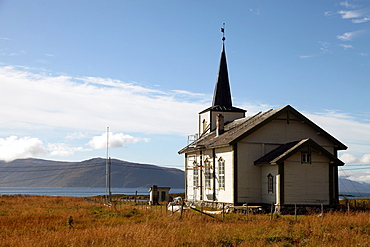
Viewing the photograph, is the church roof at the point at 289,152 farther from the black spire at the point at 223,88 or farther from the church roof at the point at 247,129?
the black spire at the point at 223,88

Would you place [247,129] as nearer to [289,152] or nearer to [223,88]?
[289,152]

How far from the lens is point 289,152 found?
2827 cm

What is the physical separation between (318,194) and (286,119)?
211 inches

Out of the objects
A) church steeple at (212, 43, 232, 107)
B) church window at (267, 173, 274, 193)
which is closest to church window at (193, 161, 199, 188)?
church steeple at (212, 43, 232, 107)

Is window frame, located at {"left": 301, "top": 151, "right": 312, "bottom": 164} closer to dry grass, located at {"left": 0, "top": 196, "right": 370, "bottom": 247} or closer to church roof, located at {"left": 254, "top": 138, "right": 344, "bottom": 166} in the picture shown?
church roof, located at {"left": 254, "top": 138, "right": 344, "bottom": 166}

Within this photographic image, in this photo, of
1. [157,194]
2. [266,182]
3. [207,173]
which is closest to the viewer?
[266,182]

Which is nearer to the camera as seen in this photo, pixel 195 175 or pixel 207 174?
pixel 207 174

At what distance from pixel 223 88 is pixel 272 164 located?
15476mm

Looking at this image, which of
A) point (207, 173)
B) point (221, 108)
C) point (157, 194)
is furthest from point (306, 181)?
point (157, 194)

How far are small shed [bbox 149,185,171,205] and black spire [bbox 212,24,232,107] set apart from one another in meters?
11.4

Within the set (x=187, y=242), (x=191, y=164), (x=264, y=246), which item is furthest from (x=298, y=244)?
(x=191, y=164)

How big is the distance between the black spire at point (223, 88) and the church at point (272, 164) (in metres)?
6.80

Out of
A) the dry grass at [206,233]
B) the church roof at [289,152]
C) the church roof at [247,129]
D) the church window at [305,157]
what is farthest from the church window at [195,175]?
the dry grass at [206,233]

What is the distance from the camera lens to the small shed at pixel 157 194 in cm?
4813
